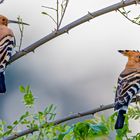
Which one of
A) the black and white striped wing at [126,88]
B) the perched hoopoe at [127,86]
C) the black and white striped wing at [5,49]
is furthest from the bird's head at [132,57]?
the black and white striped wing at [5,49]

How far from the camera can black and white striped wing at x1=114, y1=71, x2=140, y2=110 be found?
498 cm

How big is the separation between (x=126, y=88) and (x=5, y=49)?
2.70ft

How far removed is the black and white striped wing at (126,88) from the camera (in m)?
4.98

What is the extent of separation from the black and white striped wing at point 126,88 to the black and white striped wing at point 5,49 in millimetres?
711

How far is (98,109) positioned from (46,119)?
34 cm

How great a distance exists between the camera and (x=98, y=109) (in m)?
4.01

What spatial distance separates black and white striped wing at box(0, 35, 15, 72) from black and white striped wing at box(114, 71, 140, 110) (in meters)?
0.71

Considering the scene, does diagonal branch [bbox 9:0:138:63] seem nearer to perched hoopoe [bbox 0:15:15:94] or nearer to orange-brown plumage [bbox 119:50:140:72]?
perched hoopoe [bbox 0:15:15:94]

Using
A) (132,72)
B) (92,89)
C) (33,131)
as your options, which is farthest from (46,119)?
(92,89)

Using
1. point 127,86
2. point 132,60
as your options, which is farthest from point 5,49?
point 132,60

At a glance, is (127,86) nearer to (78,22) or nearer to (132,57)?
(132,57)

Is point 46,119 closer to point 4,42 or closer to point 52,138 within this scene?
point 52,138

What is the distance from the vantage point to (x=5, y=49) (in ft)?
17.7

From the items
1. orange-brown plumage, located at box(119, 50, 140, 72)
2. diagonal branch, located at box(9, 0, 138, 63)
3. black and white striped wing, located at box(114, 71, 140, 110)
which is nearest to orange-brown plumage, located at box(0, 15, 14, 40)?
orange-brown plumage, located at box(119, 50, 140, 72)
